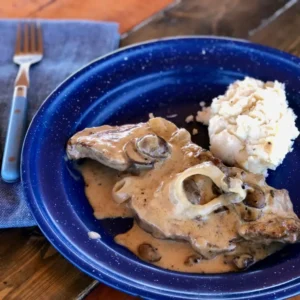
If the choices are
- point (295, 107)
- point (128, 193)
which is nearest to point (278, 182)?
point (295, 107)

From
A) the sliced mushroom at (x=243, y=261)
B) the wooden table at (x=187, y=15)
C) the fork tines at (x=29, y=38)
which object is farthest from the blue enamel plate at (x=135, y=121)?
the fork tines at (x=29, y=38)

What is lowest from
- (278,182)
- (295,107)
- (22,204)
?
(22,204)

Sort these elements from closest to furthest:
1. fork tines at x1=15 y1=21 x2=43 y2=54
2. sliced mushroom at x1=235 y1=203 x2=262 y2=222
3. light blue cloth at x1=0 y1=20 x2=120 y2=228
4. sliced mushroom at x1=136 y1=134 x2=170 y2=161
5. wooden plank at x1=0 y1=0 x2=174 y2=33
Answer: sliced mushroom at x1=235 y1=203 x2=262 y2=222
sliced mushroom at x1=136 y1=134 x2=170 y2=161
light blue cloth at x1=0 y1=20 x2=120 y2=228
fork tines at x1=15 y1=21 x2=43 y2=54
wooden plank at x1=0 y1=0 x2=174 y2=33

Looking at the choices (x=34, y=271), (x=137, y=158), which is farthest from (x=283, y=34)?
(x=34, y=271)

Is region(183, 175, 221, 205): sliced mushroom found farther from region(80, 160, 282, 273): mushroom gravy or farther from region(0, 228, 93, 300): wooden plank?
region(0, 228, 93, 300): wooden plank

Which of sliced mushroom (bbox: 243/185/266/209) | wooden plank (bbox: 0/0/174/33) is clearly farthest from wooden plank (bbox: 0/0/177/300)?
wooden plank (bbox: 0/0/174/33)

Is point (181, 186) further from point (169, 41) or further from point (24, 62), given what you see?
point (24, 62)
